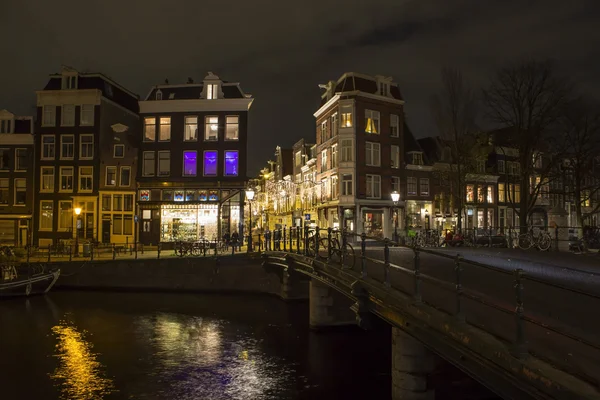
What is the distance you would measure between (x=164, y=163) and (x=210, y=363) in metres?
30.6

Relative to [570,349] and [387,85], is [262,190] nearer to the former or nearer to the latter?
[387,85]

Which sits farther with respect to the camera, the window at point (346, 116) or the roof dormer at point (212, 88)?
the window at point (346, 116)

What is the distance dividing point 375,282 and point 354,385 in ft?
13.2

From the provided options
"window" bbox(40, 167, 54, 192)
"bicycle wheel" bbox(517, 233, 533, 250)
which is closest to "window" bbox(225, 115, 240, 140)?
"window" bbox(40, 167, 54, 192)

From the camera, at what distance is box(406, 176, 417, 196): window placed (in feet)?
175

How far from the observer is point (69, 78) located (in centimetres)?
4816

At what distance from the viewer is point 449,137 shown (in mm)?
37781

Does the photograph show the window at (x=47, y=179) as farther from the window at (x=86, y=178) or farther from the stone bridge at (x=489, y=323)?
the stone bridge at (x=489, y=323)

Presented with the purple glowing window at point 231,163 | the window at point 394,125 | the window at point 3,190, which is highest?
the window at point 394,125

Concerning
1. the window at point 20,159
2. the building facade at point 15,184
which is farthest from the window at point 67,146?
the window at point 20,159

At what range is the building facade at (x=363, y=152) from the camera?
4853 centimetres

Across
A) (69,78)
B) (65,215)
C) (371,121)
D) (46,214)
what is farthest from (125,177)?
(371,121)

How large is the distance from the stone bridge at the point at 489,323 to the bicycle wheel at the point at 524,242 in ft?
31.0

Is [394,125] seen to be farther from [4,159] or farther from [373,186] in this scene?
[4,159]
